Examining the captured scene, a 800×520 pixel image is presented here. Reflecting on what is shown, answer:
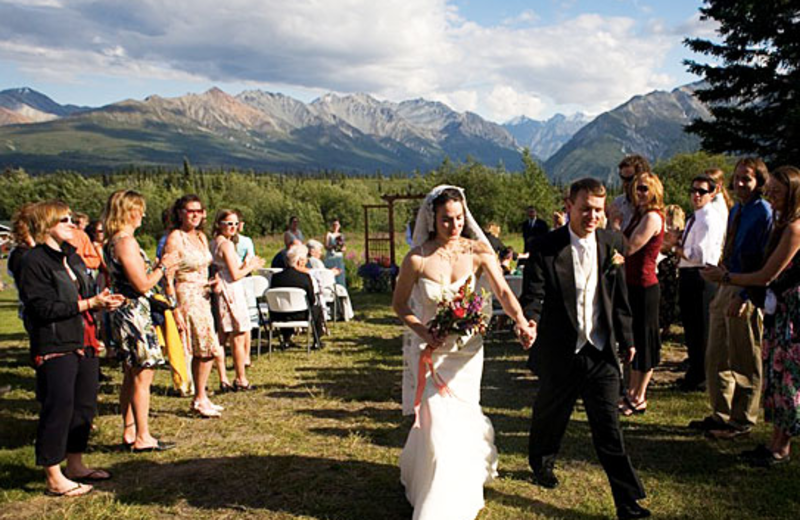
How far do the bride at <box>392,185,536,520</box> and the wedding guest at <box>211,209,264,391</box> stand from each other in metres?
3.57

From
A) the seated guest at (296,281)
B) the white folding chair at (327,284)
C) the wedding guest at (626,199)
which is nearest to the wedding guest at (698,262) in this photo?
the wedding guest at (626,199)

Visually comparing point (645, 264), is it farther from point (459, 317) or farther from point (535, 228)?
point (535, 228)

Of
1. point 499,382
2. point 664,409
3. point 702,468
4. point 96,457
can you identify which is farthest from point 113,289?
point 664,409

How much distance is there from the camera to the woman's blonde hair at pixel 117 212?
16.2 ft

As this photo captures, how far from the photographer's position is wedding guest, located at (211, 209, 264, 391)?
7156 mm

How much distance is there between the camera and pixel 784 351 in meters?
4.38

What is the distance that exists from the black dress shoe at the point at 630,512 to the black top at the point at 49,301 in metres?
4.19

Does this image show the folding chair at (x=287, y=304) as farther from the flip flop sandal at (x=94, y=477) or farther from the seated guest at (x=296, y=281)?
the flip flop sandal at (x=94, y=477)

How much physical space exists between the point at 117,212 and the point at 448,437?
337 centimetres

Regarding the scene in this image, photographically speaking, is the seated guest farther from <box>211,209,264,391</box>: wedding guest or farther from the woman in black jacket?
the woman in black jacket

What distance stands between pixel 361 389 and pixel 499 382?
1.79 meters

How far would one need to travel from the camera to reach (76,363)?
4535 millimetres

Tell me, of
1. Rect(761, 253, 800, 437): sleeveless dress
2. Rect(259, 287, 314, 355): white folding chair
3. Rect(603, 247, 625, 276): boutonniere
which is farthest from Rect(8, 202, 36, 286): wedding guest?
Rect(761, 253, 800, 437): sleeveless dress

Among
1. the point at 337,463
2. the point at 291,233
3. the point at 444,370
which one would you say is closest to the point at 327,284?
the point at 291,233
